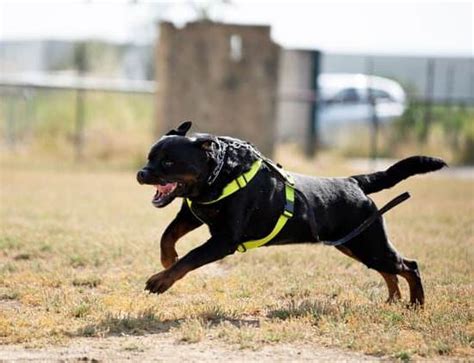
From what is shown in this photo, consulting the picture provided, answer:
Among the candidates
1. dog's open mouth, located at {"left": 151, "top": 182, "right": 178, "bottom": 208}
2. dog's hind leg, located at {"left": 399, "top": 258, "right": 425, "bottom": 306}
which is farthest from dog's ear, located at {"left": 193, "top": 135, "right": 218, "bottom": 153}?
dog's hind leg, located at {"left": 399, "top": 258, "right": 425, "bottom": 306}

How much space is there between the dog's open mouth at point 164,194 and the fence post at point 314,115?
19.1m

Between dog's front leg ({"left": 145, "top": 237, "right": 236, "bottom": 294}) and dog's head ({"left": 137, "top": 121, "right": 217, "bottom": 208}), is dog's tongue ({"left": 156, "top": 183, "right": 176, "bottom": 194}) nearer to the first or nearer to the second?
dog's head ({"left": 137, "top": 121, "right": 217, "bottom": 208})

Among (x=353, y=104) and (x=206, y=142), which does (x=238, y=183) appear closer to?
(x=206, y=142)

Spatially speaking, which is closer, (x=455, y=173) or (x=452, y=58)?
(x=455, y=173)

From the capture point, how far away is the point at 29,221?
1268 centimetres

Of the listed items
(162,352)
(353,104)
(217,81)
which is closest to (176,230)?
(162,352)

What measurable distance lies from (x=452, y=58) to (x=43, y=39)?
1807 centimetres

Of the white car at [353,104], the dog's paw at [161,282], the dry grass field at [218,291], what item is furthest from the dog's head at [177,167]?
the white car at [353,104]

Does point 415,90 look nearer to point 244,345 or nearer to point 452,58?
point 452,58

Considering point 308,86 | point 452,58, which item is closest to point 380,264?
point 308,86

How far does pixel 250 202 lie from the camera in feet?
24.8

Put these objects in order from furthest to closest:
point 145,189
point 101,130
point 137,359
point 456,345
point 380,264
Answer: point 101,130, point 145,189, point 380,264, point 456,345, point 137,359

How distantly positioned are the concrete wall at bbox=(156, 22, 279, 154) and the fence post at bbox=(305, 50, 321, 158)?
10.3ft

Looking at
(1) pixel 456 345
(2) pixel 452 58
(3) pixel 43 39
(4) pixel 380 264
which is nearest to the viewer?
(1) pixel 456 345
